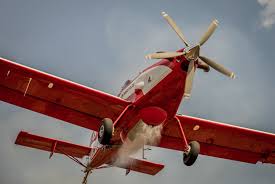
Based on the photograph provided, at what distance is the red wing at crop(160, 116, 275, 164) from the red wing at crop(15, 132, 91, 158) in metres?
4.39

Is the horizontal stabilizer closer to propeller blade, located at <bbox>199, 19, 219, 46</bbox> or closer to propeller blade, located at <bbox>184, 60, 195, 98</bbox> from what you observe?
propeller blade, located at <bbox>184, 60, 195, 98</bbox>

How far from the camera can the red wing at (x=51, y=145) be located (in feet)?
58.9

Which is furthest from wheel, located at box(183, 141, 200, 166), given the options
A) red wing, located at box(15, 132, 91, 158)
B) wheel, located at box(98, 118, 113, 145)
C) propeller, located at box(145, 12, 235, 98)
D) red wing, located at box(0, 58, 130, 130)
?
red wing, located at box(15, 132, 91, 158)

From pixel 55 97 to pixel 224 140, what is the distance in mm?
7851

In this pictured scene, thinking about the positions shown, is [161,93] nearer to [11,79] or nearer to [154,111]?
[154,111]

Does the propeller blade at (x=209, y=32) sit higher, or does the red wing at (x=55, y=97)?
the propeller blade at (x=209, y=32)

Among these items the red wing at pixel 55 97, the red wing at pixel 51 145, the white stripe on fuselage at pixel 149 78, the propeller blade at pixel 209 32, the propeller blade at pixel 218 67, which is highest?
the propeller blade at pixel 209 32

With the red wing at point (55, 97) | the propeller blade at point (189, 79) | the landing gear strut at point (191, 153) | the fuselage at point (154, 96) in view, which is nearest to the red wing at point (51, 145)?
the red wing at point (55, 97)

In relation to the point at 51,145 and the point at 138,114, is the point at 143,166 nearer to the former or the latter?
the point at 51,145

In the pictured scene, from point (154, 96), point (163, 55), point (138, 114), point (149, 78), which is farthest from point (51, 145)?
point (163, 55)

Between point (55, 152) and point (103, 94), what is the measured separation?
606 centimetres

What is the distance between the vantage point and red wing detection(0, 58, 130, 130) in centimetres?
1440

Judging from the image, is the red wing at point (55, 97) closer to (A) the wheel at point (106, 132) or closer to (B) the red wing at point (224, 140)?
(A) the wheel at point (106, 132)

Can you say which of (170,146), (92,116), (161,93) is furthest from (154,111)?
(170,146)
